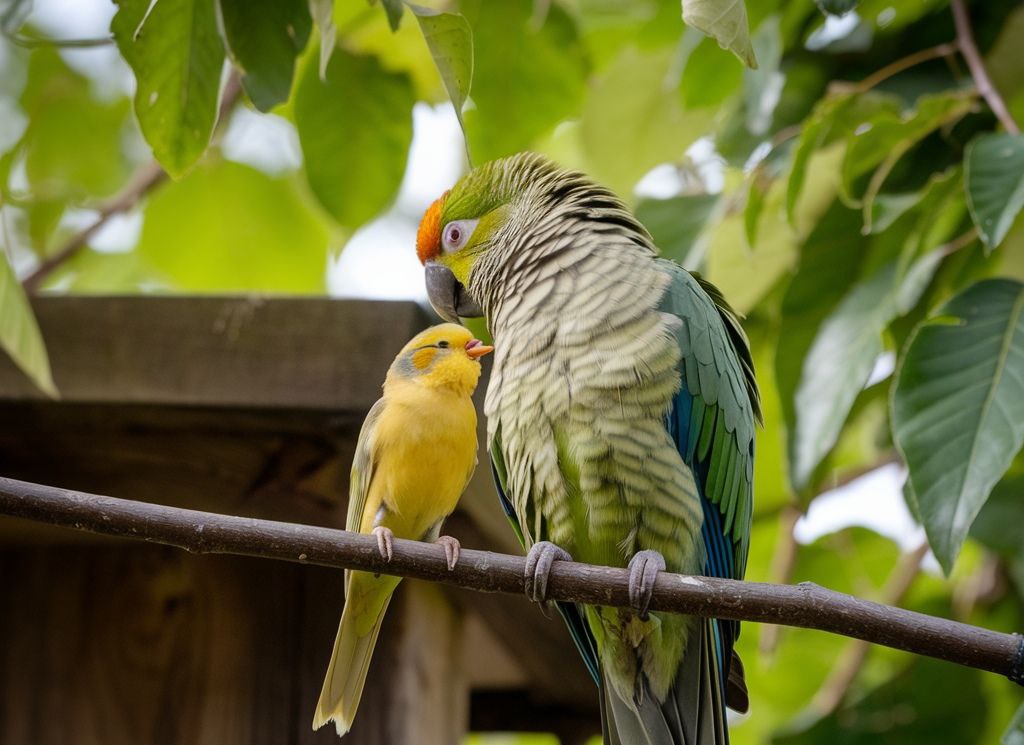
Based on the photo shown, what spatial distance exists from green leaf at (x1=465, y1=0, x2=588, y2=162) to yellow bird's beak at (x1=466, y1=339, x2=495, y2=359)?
3.36 ft

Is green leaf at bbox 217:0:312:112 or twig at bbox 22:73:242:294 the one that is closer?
green leaf at bbox 217:0:312:112

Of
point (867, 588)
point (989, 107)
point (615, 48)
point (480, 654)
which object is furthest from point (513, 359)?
point (867, 588)

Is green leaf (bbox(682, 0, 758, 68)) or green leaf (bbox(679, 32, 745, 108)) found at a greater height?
green leaf (bbox(679, 32, 745, 108))

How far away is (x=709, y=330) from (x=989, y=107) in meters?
1.00

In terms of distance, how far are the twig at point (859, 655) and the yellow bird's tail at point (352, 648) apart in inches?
78.7

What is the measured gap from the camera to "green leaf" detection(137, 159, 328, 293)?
11.0ft

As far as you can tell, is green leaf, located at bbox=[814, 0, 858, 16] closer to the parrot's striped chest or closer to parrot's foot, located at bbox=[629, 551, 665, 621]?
the parrot's striped chest

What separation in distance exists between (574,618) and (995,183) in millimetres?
1028

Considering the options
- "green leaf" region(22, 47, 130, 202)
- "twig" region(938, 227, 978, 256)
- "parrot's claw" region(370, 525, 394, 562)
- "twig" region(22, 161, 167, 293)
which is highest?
"green leaf" region(22, 47, 130, 202)

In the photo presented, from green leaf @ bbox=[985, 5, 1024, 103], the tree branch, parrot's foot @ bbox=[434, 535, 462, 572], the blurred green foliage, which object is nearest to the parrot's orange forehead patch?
the blurred green foliage

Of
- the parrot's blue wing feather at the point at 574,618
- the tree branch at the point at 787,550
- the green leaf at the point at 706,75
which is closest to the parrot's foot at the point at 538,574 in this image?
the parrot's blue wing feather at the point at 574,618

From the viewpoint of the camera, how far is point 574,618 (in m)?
1.97

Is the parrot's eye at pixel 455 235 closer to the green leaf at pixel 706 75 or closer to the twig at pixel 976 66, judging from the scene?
the green leaf at pixel 706 75

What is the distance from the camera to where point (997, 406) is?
1.87 meters
